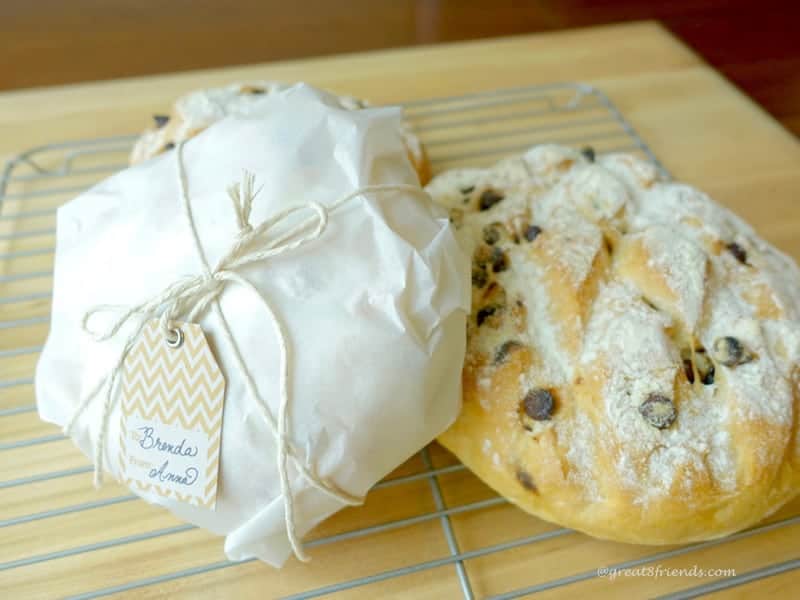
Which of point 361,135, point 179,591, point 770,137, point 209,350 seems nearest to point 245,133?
point 361,135

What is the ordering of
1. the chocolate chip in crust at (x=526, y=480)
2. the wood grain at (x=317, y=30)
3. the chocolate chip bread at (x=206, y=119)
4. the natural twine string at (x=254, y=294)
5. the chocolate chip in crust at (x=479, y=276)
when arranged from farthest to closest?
1. the wood grain at (x=317, y=30)
2. the chocolate chip bread at (x=206, y=119)
3. the chocolate chip in crust at (x=479, y=276)
4. the chocolate chip in crust at (x=526, y=480)
5. the natural twine string at (x=254, y=294)

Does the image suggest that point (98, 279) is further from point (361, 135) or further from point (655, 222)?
point (655, 222)

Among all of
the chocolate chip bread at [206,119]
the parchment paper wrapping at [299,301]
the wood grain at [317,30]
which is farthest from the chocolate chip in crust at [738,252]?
the wood grain at [317,30]

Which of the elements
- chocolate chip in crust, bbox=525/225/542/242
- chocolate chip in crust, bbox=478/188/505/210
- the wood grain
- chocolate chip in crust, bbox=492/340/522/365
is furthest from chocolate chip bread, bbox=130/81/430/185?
the wood grain

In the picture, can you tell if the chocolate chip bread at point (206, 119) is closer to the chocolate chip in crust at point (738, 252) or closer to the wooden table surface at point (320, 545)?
the wooden table surface at point (320, 545)

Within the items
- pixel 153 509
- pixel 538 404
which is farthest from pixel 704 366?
pixel 153 509
